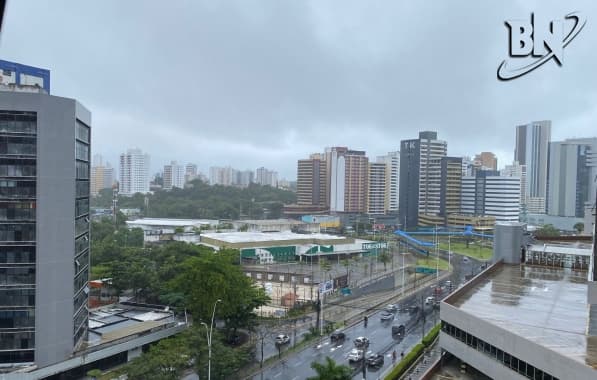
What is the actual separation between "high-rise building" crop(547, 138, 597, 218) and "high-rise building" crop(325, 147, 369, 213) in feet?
123

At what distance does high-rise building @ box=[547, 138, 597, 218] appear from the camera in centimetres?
8631

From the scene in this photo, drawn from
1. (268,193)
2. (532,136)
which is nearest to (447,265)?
(268,193)

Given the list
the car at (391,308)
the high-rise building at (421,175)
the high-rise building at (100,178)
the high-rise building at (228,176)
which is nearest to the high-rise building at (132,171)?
the high-rise building at (100,178)

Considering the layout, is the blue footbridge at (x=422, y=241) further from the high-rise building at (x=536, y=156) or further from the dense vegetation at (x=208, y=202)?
the high-rise building at (x=536, y=156)

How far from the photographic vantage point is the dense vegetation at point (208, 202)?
84375mm

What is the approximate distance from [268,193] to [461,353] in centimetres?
9483

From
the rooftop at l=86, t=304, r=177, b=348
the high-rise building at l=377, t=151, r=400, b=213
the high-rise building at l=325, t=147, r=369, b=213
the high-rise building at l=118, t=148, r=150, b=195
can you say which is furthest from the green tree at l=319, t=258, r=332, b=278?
the high-rise building at l=118, t=148, r=150, b=195

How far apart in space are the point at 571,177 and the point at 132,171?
320 feet

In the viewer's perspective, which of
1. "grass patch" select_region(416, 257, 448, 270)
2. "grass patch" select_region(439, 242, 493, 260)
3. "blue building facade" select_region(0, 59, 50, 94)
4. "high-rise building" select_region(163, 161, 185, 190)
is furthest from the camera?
"high-rise building" select_region(163, 161, 185, 190)

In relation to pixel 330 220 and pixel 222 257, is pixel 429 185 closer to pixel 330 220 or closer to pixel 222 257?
pixel 330 220

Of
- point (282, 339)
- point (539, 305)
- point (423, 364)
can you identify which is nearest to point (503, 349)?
point (539, 305)

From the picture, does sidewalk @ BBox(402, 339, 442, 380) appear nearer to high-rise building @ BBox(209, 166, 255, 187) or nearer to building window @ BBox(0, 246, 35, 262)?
building window @ BBox(0, 246, 35, 262)

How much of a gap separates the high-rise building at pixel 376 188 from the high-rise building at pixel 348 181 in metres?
0.93

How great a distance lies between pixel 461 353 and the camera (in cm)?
1429
